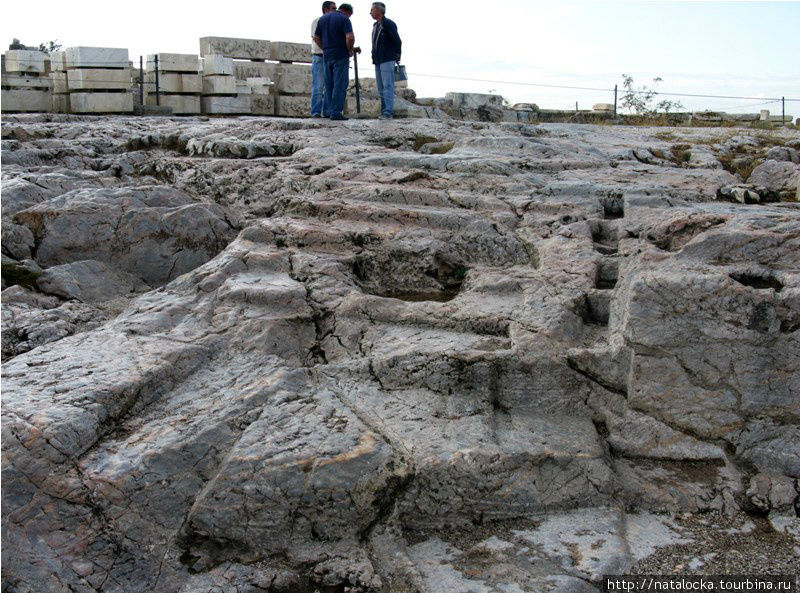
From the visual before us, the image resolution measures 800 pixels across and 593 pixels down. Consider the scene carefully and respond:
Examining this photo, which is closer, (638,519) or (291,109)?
(638,519)

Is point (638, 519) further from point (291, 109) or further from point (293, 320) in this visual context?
point (291, 109)

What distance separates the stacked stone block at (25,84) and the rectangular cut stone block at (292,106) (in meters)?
3.55

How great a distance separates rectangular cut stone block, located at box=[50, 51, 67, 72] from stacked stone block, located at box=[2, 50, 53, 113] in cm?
20

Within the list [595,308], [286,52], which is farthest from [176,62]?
[595,308]

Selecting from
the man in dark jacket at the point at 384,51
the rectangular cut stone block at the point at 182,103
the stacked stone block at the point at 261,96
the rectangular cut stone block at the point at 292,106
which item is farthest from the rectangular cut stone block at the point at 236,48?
the man in dark jacket at the point at 384,51

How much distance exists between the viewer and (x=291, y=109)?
1305cm

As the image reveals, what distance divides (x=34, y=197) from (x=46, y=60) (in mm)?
8504

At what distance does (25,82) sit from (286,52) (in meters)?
4.59

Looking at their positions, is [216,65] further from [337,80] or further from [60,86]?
[337,80]

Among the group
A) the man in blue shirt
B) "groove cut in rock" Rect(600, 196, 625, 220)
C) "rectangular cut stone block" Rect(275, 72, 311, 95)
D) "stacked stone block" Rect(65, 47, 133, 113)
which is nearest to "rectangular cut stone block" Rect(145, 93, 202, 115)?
"stacked stone block" Rect(65, 47, 133, 113)

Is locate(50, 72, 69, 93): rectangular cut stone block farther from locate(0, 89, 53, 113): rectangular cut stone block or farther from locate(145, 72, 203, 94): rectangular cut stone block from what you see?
locate(145, 72, 203, 94): rectangular cut stone block

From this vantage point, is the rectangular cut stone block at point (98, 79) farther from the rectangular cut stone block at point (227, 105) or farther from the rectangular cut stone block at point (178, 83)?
the rectangular cut stone block at point (227, 105)

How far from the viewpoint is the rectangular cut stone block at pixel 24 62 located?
1139 centimetres

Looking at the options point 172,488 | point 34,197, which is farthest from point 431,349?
point 34,197
